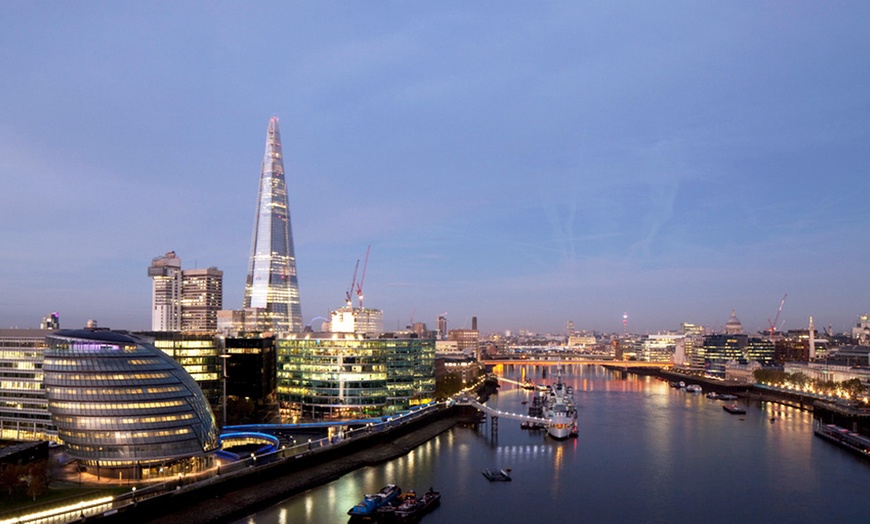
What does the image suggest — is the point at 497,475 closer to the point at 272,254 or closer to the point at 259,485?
the point at 259,485

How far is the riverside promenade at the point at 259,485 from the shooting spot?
121 ft

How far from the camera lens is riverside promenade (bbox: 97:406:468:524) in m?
36.9

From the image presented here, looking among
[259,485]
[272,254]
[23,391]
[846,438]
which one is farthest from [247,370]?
[272,254]

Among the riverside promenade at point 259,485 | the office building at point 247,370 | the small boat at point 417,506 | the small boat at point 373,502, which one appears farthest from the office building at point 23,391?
the small boat at point 417,506

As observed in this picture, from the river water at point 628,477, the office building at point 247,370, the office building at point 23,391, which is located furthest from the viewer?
the office building at point 247,370

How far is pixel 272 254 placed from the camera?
16650 cm

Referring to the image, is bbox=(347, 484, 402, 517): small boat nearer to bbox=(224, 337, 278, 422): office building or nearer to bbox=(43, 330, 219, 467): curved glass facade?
bbox=(43, 330, 219, 467): curved glass facade

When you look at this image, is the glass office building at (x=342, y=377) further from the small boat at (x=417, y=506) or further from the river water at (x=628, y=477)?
the small boat at (x=417, y=506)

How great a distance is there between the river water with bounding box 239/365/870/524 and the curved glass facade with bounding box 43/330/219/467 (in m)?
8.11

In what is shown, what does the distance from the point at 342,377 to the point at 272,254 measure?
99.6m

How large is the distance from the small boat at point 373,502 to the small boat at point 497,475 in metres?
9.31

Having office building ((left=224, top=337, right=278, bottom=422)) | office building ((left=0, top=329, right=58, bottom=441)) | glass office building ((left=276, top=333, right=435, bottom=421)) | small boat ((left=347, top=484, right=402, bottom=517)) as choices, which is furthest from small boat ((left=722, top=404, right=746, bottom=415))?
office building ((left=0, top=329, right=58, bottom=441))

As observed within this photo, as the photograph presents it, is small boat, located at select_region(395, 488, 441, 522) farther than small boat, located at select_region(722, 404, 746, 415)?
No

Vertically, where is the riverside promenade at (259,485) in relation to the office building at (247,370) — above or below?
below
